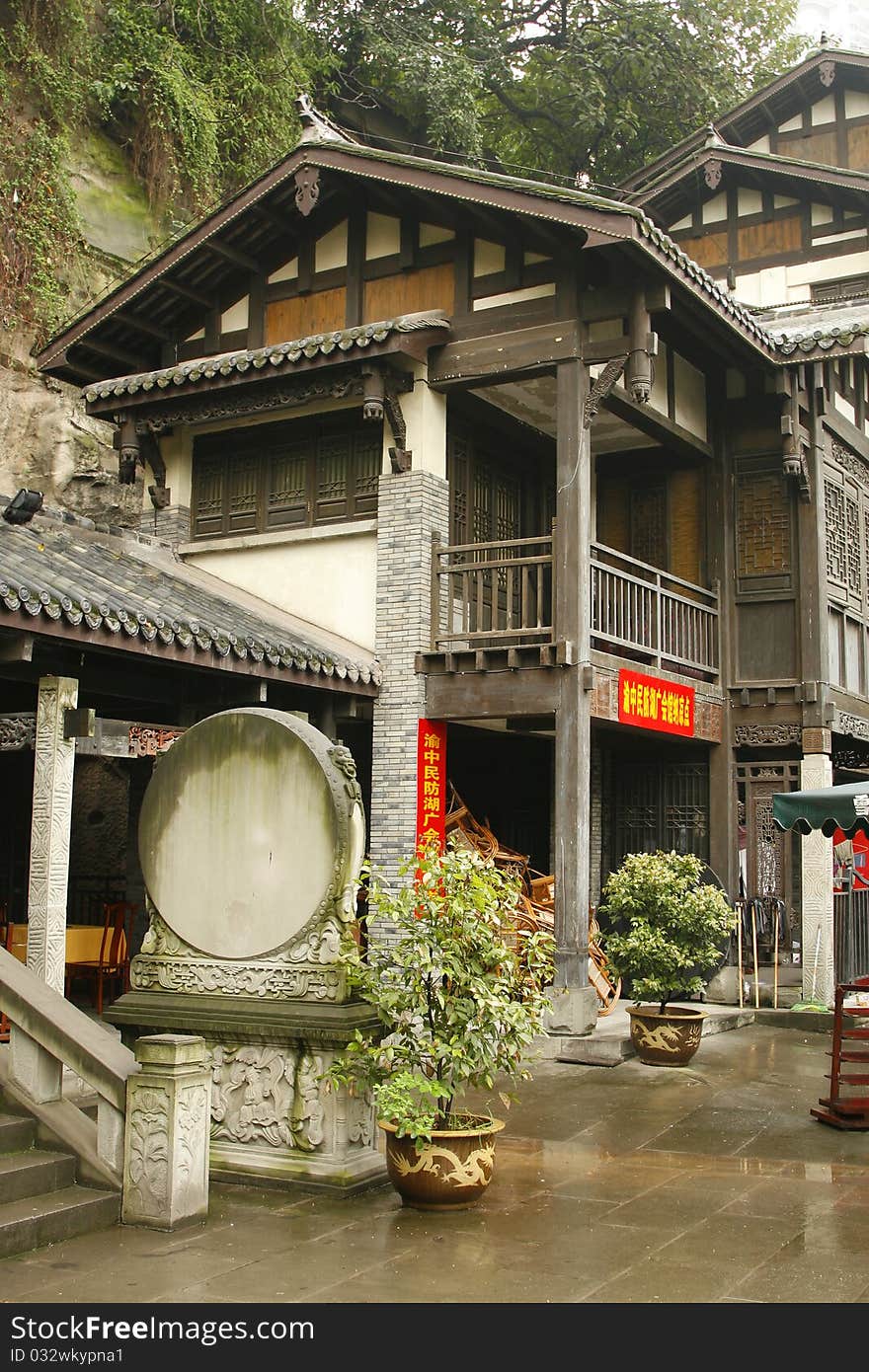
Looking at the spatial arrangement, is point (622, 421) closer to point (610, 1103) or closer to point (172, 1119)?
point (610, 1103)

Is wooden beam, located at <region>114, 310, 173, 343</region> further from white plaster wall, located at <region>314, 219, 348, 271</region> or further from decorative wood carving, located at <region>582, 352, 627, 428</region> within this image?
decorative wood carving, located at <region>582, 352, 627, 428</region>

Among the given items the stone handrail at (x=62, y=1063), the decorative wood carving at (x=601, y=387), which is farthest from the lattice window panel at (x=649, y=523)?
the stone handrail at (x=62, y=1063)

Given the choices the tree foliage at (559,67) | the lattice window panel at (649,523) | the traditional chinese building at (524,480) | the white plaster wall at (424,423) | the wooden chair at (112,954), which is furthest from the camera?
the tree foliage at (559,67)

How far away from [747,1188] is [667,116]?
2453cm

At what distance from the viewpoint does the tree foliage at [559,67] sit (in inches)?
981

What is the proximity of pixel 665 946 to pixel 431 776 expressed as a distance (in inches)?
129

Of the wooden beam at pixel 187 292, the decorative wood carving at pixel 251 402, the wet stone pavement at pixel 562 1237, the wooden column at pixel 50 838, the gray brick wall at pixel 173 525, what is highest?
the wooden beam at pixel 187 292

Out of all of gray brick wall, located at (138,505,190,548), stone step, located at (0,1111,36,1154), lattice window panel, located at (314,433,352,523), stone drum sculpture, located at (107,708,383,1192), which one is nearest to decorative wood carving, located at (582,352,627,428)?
lattice window panel, located at (314,433,352,523)

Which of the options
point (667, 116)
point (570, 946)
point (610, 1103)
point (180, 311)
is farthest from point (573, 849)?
point (667, 116)

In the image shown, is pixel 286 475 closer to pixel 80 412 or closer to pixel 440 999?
pixel 80 412

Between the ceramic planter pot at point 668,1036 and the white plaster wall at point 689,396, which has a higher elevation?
the white plaster wall at point 689,396

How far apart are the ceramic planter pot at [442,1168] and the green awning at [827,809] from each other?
163 inches

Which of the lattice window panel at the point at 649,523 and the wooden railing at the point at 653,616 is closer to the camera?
the wooden railing at the point at 653,616

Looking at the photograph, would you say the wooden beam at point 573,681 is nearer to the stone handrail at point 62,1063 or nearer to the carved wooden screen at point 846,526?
the carved wooden screen at point 846,526
